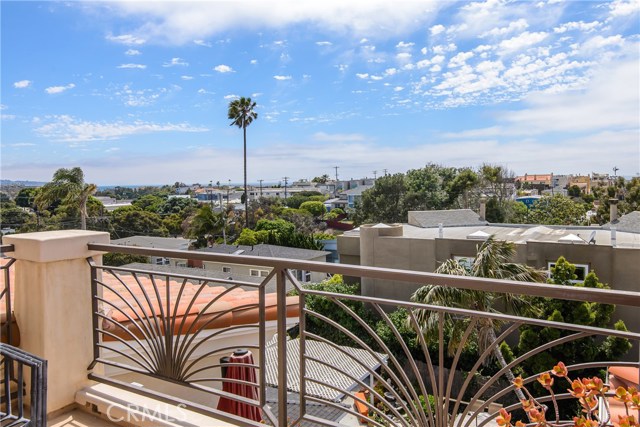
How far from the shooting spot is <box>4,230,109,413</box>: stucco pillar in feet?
7.37

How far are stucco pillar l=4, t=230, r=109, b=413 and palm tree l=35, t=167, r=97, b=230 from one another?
83.1 ft

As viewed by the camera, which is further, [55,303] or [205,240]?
[205,240]

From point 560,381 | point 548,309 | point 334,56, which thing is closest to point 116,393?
point 560,381

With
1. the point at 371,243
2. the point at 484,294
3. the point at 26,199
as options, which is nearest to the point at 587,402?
the point at 484,294

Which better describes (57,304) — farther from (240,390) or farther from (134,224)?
(134,224)

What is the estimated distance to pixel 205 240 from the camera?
109 feet

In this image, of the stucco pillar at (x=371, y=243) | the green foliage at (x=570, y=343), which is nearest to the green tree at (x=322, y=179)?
the stucco pillar at (x=371, y=243)

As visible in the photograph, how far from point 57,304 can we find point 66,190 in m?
25.8

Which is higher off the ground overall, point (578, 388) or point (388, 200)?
point (388, 200)

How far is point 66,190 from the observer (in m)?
24.4

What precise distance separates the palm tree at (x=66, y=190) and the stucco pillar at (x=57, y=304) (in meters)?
25.3

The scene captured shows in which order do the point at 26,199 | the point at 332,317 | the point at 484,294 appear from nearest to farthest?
the point at 484,294 < the point at 332,317 < the point at 26,199

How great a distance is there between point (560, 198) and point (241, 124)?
83.8 ft

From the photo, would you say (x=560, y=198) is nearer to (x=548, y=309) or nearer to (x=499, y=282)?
(x=548, y=309)
